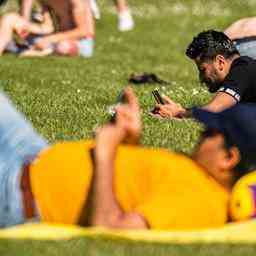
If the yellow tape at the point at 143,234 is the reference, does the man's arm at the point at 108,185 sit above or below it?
above

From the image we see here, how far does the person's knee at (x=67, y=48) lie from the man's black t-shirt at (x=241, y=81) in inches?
346

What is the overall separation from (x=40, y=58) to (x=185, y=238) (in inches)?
464

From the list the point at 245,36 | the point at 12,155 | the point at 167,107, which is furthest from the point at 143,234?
the point at 245,36

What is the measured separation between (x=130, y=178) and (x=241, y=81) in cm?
344

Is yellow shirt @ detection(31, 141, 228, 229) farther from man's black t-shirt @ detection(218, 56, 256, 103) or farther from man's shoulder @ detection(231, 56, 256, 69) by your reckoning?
man's shoulder @ detection(231, 56, 256, 69)

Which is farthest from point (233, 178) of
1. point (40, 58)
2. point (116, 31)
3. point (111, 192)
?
point (116, 31)

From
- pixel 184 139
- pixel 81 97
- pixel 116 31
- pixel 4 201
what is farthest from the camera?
pixel 116 31

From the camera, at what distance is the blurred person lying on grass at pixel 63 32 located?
17.6 meters

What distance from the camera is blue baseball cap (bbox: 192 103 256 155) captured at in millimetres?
5945

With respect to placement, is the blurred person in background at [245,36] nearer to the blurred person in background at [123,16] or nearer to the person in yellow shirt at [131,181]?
the person in yellow shirt at [131,181]

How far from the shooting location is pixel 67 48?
17984mm

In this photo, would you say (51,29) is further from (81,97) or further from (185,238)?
(185,238)

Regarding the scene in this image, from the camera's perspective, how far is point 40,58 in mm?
17422

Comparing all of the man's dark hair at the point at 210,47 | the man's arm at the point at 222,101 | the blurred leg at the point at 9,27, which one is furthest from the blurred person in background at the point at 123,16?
the man's arm at the point at 222,101
